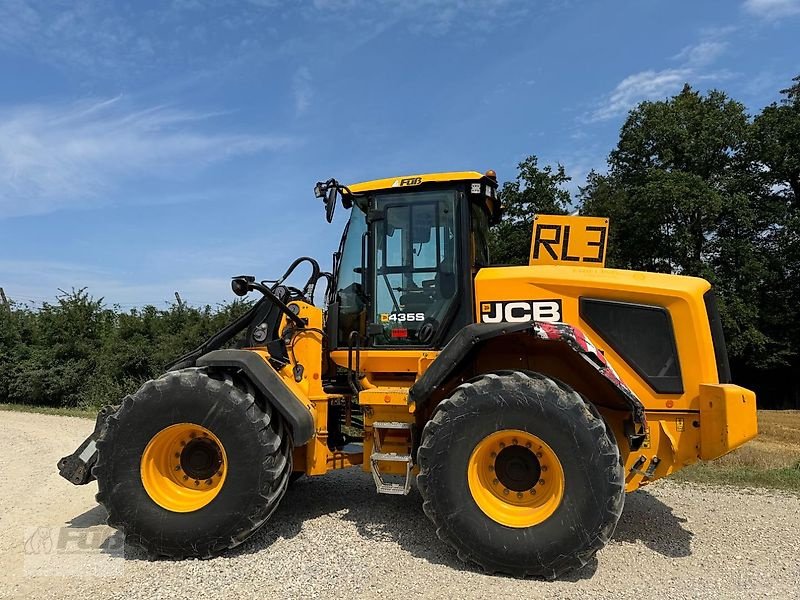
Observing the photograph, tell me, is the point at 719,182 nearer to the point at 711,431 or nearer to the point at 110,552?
the point at 711,431

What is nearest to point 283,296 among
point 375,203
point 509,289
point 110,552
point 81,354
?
point 375,203

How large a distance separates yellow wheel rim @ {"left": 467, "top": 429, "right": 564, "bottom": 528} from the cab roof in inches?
89.9

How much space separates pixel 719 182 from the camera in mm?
30453

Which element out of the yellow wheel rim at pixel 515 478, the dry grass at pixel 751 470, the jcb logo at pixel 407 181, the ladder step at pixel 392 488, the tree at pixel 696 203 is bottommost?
the dry grass at pixel 751 470

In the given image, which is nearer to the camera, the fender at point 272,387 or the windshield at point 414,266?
the fender at point 272,387

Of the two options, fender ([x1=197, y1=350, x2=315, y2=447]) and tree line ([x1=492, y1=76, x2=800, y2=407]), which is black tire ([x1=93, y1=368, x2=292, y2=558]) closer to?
fender ([x1=197, y1=350, x2=315, y2=447])

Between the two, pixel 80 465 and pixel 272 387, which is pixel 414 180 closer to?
pixel 272 387

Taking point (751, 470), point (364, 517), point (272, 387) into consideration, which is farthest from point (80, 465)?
point (751, 470)

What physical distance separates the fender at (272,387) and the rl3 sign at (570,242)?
242 centimetres

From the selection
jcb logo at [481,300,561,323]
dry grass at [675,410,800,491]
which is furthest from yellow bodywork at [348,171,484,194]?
dry grass at [675,410,800,491]

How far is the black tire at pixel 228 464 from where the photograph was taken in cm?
472

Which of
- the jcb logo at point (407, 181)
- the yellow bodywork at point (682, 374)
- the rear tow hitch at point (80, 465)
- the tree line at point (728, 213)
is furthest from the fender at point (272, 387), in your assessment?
the tree line at point (728, 213)
